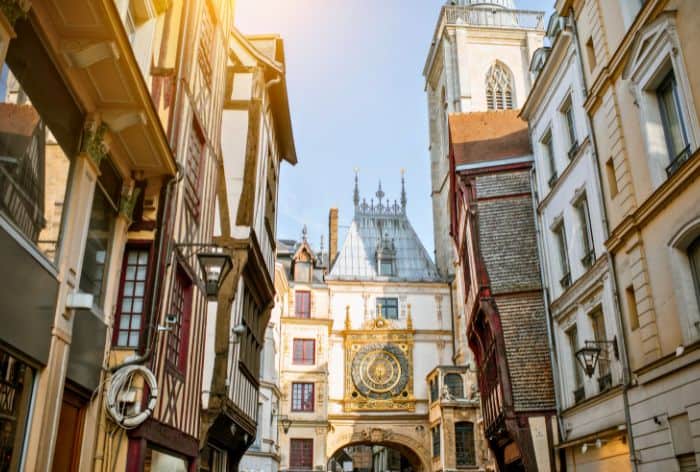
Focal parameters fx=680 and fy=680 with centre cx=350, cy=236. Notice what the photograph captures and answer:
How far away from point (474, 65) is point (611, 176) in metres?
33.9

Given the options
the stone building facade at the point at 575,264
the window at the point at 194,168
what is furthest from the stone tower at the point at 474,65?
the window at the point at 194,168

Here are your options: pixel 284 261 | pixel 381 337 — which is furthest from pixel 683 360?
pixel 284 261

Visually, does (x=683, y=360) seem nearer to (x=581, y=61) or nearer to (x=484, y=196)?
(x=581, y=61)

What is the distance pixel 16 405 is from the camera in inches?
220

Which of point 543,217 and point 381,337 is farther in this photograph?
point 381,337

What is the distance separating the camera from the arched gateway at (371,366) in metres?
33.6

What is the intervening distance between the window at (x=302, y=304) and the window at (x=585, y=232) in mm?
24932

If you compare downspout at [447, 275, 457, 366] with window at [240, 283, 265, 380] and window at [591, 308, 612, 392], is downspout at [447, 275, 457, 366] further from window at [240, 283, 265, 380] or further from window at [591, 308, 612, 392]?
window at [591, 308, 612, 392]

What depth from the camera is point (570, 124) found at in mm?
14281

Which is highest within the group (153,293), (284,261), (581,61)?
(284,261)

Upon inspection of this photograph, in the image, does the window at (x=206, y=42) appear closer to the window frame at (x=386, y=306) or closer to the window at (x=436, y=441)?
the window at (x=436, y=441)

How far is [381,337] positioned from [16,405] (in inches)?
1271

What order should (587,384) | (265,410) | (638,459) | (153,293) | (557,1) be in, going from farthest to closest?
(265,410) → (557,1) → (587,384) → (638,459) → (153,293)

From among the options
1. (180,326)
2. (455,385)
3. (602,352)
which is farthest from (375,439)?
(180,326)
